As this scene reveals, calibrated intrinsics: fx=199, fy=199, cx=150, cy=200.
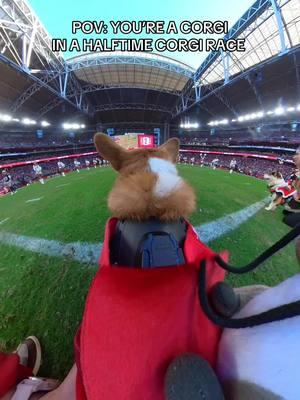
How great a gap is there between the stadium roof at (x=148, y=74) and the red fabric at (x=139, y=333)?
67.9 ft

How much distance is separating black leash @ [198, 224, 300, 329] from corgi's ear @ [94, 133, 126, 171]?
1.13 m

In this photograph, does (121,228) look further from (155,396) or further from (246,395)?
(246,395)

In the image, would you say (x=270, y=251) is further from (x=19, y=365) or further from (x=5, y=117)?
(x=5, y=117)

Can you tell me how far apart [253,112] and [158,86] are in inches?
681

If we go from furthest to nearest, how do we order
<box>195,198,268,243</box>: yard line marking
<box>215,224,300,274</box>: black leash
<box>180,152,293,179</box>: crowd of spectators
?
<box>180,152,293,179</box>: crowd of spectators < <box>195,198,268,243</box>: yard line marking < <box>215,224,300,274</box>: black leash

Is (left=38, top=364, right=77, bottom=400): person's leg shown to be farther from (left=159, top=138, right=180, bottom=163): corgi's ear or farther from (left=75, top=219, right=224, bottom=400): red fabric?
(left=159, top=138, right=180, bottom=163): corgi's ear

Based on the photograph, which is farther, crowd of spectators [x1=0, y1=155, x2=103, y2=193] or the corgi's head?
crowd of spectators [x1=0, y1=155, x2=103, y2=193]

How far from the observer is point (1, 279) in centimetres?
291

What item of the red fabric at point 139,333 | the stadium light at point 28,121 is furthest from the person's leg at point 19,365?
the stadium light at point 28,121

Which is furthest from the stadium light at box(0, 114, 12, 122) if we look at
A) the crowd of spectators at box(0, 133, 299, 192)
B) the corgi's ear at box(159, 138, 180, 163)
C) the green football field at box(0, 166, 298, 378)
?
the corgi's ear at box(159, 138, 180, 163)

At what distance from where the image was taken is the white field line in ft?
11.2

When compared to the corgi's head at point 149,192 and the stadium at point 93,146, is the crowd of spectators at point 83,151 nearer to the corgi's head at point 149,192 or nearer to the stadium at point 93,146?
the stadium at point 93,146

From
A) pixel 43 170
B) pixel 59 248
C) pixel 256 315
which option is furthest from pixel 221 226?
pixel 43 170

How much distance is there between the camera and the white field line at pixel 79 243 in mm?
3421
